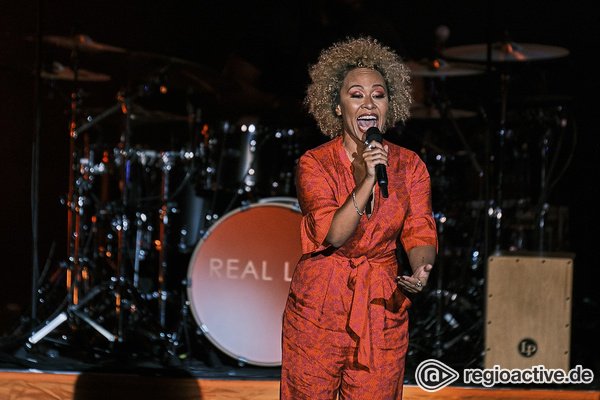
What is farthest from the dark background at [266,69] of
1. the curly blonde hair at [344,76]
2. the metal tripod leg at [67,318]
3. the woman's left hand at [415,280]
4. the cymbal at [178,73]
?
the woman's left hand at [415,280]

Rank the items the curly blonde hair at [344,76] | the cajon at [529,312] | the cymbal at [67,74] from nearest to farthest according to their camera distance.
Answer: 1. the curly blonde hair at [344,76]
2. the cajon at [529,312]
3. the cymbal at [67,74]

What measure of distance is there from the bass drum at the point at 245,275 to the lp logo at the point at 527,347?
1.30m

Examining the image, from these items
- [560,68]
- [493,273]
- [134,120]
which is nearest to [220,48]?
[134,120]

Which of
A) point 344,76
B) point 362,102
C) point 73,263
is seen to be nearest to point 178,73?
point 73,263

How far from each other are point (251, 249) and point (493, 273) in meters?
1.36

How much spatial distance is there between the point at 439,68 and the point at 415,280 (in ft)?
11.5

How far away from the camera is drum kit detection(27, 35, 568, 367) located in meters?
5.08

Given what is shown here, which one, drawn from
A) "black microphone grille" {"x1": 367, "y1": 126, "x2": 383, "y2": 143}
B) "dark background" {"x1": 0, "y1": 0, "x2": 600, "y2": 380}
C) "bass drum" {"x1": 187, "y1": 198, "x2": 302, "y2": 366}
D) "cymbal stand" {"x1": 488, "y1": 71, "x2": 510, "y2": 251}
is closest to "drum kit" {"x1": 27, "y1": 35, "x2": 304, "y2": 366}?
"bass drum" {"x1": 187, "y1": 198, "x2": 302, "y2": 366}

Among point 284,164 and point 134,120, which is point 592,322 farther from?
point 134,120

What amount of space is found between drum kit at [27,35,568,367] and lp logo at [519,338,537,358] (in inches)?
38.6

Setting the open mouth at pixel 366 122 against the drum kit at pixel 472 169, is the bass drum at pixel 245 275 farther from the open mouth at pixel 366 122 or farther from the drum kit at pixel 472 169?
the open mouth at pixel 366 122

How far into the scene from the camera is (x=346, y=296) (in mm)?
2777

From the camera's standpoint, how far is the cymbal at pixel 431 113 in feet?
19.9

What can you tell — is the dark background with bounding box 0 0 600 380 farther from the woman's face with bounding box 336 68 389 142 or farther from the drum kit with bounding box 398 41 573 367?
the woman's face with bounding box 336 68 389 142
